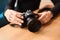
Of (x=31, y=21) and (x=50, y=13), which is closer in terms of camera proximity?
(x=31, y=21)

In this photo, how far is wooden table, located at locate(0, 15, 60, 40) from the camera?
0.80 metres

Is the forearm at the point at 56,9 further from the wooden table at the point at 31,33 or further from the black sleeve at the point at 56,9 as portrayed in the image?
the wooden table at the point at 31,33

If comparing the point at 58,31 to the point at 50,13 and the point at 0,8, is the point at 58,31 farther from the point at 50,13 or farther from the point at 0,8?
the point at 0,8

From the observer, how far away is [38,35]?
2.70 feet

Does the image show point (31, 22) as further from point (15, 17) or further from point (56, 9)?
point (56, 9)

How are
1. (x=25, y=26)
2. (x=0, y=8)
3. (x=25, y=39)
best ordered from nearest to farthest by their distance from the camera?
(x=25, y=39) < (x=25, y=26) < (x=0, y=8)

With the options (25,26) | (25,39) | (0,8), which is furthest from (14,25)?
(0,8)

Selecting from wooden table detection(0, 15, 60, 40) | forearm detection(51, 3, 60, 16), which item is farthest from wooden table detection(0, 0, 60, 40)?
forearm detection(51, 3, 60, 16)

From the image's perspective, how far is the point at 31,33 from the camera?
2.78 feet

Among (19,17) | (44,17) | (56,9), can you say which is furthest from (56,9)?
(19,17)

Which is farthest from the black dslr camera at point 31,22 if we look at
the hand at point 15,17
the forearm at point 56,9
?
the forearm at point 56,9

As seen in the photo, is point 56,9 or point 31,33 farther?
point 56,9

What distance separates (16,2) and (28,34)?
46 cm

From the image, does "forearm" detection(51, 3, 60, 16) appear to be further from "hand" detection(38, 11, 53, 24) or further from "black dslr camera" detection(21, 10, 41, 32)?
"black dslr camera" detection(21, 10, 41, 32)
